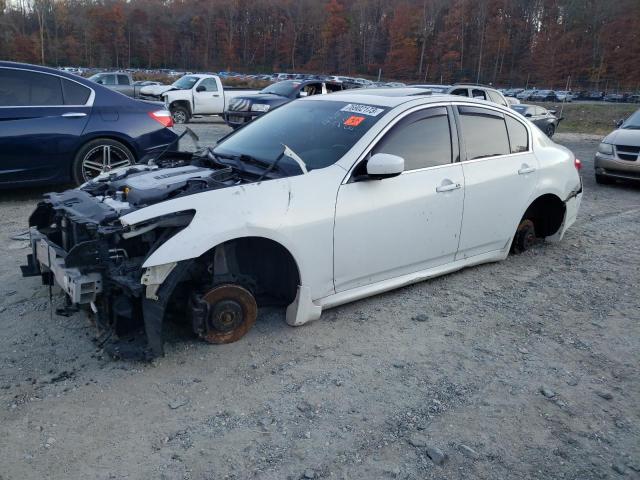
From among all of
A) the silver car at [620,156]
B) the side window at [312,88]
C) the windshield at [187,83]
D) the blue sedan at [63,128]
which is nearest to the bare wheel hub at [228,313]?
the blue sedan at [63,128]

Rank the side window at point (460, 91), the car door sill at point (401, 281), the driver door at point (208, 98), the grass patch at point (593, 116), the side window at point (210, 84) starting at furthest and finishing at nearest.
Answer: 1. the grass patch at point (593, 116)
2. the side window at point (210, 84)
3. the driver door at point (208, 98)
4. the side window at point (460, 91)
5. the car door sill at point (401, 281)

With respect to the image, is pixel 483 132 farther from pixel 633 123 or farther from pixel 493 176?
pixel 633 123

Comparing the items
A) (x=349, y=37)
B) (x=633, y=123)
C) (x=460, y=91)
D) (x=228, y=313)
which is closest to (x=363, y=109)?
(x=228, y=313)

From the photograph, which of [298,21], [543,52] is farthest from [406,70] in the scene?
[298,21]

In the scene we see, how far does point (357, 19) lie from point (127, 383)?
114 m

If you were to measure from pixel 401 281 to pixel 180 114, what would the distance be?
54.6 ft

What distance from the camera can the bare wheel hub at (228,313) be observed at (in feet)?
11.4

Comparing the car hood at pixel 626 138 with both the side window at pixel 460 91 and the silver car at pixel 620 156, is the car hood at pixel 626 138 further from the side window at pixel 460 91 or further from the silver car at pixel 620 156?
the side window at pixel 460 91

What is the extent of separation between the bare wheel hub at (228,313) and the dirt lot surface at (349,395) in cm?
10

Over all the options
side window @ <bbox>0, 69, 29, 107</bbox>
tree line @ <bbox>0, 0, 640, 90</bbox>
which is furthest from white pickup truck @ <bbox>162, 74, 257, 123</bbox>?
tree line @ <bbox>0, 0, 640, 90</bbox>

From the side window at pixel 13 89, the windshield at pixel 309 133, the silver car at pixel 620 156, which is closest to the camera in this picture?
the windshield at pixel 309 133

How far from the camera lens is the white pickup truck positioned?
19.0 m

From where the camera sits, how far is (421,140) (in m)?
4.37

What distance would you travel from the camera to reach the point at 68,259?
124 inches
